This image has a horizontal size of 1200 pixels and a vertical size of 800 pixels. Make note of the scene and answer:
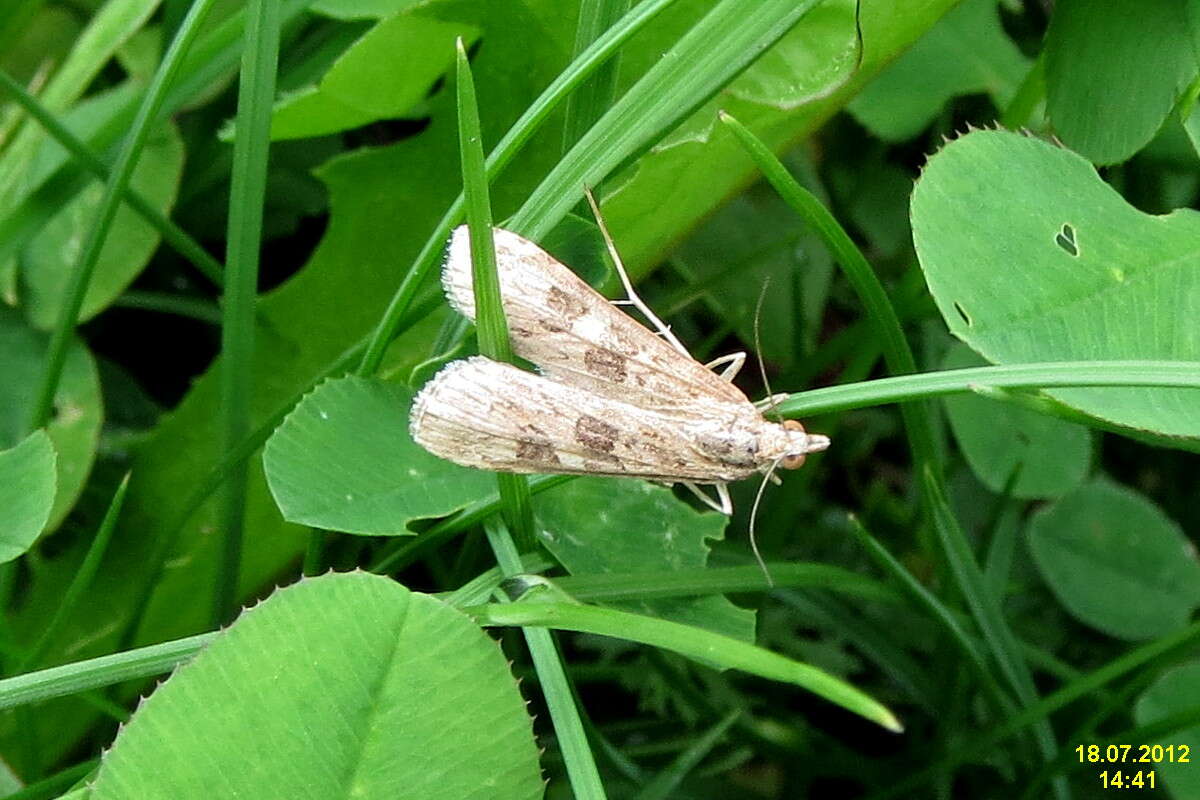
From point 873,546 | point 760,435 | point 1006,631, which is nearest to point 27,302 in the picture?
point 760,435

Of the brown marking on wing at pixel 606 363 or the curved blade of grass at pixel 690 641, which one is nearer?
the curved blade of grass at pixel 690 641

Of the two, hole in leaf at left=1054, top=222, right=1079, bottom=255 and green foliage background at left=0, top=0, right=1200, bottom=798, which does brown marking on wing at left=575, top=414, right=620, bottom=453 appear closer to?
green foliage background at left=0, top=0, right=1200, bottom=798

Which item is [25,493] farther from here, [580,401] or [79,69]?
[79,69]

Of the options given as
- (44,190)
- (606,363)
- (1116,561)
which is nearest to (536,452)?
(606,363)

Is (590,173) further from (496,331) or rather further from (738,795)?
(738,795)

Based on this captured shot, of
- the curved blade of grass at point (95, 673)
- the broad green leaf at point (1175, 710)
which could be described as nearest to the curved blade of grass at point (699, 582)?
the curved blade of grass at point (95, 673)
